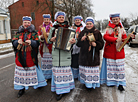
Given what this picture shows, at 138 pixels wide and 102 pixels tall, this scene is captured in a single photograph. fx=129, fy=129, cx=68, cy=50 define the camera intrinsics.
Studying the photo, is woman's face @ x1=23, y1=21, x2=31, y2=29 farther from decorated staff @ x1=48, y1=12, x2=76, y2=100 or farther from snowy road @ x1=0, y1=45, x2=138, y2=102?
snowy road @ x1=0, y1=45, x2=138, y2=102

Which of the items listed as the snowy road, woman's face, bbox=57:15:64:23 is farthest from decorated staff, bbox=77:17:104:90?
woman's face, bbox=57:15:64:23

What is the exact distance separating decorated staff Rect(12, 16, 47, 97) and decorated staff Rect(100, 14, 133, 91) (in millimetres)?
1834

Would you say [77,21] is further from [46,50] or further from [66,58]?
[66,58]

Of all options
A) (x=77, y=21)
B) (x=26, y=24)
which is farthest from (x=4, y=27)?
(x=26, y=24)

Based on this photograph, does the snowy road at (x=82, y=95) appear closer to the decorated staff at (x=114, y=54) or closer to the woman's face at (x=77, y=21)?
the decorated staff at (x=114, y=54)

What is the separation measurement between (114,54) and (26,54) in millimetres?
2183

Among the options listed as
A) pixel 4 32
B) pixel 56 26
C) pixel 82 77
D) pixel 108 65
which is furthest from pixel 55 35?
pixel 4 32

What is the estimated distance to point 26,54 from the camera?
10.0ft

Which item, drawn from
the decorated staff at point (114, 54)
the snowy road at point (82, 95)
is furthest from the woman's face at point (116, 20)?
the snowy road at point (82, 95)

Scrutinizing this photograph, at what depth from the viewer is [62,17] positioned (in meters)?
3.00

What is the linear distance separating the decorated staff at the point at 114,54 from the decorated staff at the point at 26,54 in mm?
1834

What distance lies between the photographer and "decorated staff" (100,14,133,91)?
10.6 feet

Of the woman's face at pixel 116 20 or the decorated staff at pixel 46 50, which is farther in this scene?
the decorated staff at pixel 46 50

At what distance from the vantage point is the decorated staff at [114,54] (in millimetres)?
3220
